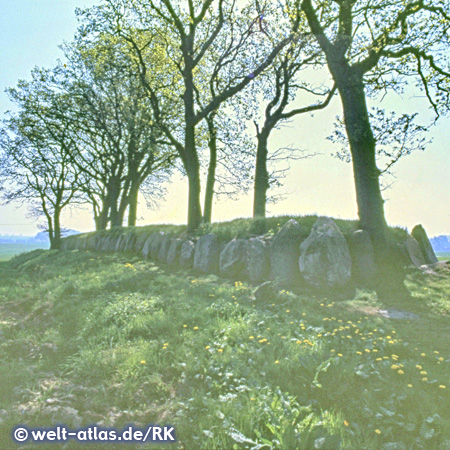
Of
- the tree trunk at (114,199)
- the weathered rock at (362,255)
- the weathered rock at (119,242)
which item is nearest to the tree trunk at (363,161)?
the weathered rock at (362,255)

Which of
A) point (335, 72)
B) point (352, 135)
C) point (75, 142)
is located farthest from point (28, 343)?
point (75, 142)

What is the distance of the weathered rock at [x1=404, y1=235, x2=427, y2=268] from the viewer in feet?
37.0

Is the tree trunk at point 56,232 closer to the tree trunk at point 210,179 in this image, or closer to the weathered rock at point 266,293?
the tree trunk at point 210,179

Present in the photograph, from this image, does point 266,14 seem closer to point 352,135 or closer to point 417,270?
point 352,135

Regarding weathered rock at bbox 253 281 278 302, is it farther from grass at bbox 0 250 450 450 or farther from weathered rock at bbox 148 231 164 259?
weathered rock at bbox 148 231 164 259

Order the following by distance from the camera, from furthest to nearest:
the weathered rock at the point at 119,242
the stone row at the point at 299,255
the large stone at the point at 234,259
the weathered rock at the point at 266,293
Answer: the weathered rock at the point at 119,242
the large stone at the point at 234,259
the stone row at the point at 299,255
the weathered rock at the point at 266,293

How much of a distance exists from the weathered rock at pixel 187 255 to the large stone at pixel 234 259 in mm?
1932

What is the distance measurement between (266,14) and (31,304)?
16474mm

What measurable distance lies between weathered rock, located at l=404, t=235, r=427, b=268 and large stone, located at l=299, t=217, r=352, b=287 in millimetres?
3154

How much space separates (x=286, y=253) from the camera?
33.0 feet

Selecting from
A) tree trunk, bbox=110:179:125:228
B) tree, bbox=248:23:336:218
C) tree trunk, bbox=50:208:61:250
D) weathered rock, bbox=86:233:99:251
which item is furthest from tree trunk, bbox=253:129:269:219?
tree trunk, bbox=50:208:61:250

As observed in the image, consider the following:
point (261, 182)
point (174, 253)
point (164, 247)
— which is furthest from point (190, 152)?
point (174, 253)

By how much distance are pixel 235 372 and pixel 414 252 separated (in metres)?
10.1

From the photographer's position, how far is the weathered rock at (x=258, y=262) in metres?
10.3
